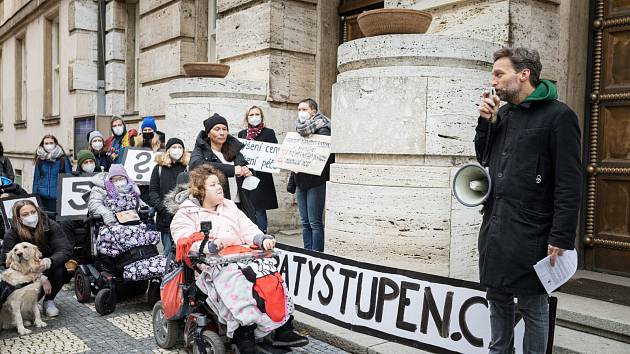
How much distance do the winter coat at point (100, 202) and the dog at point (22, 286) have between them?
0.68 metres

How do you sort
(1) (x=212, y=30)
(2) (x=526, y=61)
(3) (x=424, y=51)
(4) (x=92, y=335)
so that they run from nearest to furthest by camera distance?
(2) (x=526, y=61) < (4) (x=92, y=335) < (3) (x=424, y=51) < (1) (x=212, y=30)

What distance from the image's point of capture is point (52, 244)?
5.50 m

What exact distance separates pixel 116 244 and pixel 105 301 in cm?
54

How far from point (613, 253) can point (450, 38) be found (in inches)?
102

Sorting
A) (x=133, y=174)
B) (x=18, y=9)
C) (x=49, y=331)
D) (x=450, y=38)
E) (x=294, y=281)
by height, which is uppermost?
(x=18, y=9)

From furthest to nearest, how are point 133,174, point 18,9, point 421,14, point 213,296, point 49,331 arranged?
1. point 18,9
2. point 133,174
3. point 421,14
4. point 49,331
5. point 213,296

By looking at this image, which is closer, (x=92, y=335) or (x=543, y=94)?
(x=543, y=94)

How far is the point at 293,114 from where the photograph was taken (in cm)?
897

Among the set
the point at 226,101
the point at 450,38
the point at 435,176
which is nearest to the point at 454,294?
the point at 435,176

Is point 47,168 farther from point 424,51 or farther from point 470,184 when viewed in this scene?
point 470,184

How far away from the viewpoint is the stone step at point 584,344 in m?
3.74

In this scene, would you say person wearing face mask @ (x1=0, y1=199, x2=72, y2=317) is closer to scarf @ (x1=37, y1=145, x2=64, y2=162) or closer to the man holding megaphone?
scarf @ (x1=37, y1=145, x2=64, y2=162)

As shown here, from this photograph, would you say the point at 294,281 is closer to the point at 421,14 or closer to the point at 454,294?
the point at 454,294

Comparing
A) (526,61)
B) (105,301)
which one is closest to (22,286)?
(105,301)
